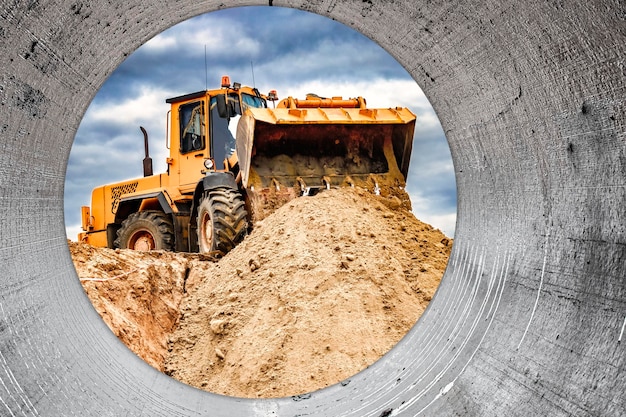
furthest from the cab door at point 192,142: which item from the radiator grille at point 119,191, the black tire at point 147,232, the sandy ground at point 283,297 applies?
the sandy ground at point 283,297

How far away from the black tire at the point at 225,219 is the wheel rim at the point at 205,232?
26 centimetres

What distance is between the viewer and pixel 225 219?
7.00 metres

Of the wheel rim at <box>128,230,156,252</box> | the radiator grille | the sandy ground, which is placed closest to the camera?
the sandy ground

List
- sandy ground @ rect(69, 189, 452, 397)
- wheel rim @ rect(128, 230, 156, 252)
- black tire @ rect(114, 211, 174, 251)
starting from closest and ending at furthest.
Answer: sandy ground @ rect(69, 189, 452, 397) → black tire @ rect(114, 211, 174, 251) → wheel rim @ rect(128, 230, 156, 252)

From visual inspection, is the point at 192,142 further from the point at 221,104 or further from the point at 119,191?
the point at 119,191

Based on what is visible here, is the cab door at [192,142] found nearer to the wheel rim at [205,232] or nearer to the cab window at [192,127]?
the cab window at [192,127]

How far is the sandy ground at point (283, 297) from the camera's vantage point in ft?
13.6

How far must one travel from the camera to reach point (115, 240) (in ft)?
33.7

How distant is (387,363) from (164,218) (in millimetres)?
7178

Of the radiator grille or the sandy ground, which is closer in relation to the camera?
the sandy ground

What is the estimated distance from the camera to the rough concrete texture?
1.46 metres

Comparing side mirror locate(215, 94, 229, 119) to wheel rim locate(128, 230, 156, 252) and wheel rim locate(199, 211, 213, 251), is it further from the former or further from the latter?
wheel rim locate(128, 230, 156, 252)

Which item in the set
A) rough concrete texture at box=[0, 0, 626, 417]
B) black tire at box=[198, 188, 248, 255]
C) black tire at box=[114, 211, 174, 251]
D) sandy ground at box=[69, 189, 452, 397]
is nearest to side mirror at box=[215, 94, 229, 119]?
black tire at box=[198, 188, 248, 255]

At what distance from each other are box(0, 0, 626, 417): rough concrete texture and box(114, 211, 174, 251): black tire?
683 centimetres
